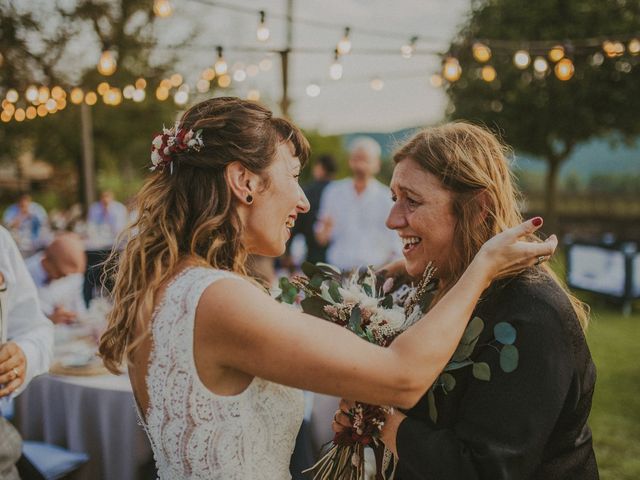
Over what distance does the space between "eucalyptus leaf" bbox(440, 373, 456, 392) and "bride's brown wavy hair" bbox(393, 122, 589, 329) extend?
0.41 meters

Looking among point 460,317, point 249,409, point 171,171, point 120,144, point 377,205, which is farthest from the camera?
point 120,144

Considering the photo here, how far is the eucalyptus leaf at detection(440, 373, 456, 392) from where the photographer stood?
1.63 meters

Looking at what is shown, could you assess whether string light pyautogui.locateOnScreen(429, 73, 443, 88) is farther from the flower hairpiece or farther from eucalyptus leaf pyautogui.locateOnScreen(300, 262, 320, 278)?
the flower hairpiece

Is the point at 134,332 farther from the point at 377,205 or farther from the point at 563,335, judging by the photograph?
the point at 377,205

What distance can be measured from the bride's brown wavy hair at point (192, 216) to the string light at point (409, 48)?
5592 millimetres

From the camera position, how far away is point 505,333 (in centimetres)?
157

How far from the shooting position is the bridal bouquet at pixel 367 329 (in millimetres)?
1621

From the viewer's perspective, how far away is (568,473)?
1.67 meters

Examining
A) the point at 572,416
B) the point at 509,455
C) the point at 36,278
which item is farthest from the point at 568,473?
the point at 36,278

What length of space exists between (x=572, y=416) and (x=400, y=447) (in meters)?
0.50

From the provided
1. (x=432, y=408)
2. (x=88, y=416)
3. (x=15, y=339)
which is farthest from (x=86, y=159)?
(x=432, y=408)

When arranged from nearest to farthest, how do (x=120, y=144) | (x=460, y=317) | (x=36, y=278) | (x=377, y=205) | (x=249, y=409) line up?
1. (x=460, y=317)
2. (x=249, y=409)
3. (x=36, y=278)
4. (x=377, y=205)
5. (x=120, y=144)

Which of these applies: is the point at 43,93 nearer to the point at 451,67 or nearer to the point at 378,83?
the point at 378,83

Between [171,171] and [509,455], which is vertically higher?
[171,171]
